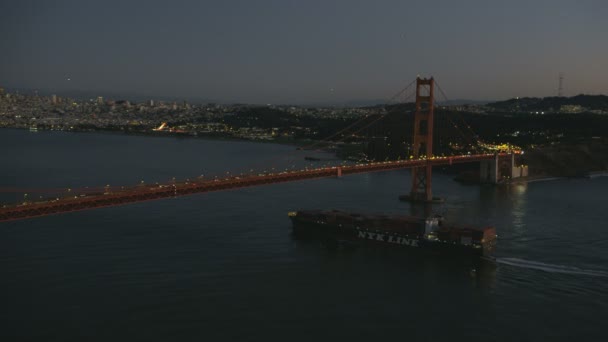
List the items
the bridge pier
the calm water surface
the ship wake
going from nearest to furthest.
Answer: the calm water surface, the ship wake, the bridge pier

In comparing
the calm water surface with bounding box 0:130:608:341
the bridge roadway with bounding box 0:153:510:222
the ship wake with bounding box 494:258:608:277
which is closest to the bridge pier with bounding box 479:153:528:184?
the calm water surface with bounding box 0:130:608:341

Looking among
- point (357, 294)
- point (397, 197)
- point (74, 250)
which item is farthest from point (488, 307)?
point (397, 197)

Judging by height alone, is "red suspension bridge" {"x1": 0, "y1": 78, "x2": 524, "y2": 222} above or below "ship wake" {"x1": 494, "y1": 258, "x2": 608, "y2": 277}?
above

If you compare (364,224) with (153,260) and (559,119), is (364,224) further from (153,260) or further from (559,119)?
(559,119)

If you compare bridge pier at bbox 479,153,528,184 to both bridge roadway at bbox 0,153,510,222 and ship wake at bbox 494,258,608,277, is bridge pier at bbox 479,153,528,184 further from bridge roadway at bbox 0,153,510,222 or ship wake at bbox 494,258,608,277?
ship wake at bbox 494,258,608,277

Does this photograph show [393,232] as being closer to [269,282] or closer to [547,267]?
[547,267]

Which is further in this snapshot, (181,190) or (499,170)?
(499,170)

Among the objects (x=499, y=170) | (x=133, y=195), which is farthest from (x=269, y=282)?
(x=499, y=170)
